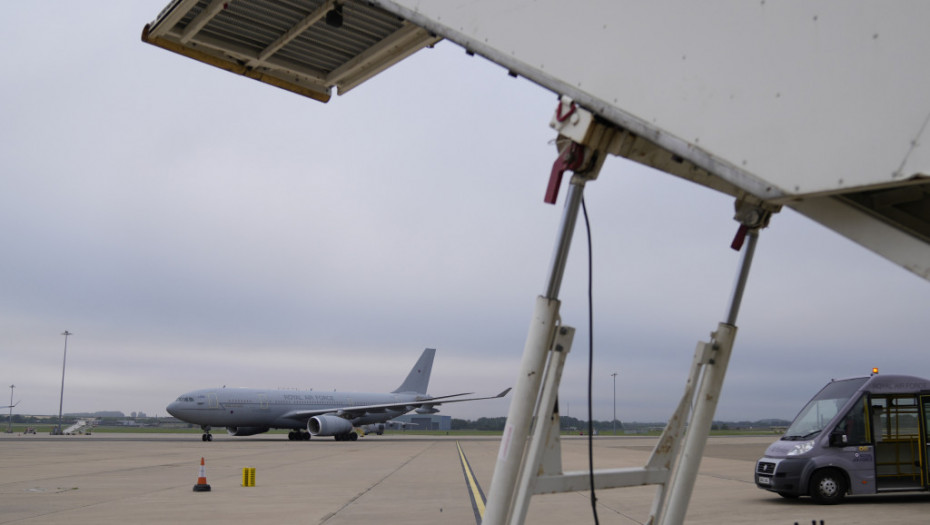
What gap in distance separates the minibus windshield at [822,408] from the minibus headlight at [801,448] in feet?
0.71

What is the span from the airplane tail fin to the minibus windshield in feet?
143

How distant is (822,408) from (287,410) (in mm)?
33334

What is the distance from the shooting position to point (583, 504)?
1144 cm

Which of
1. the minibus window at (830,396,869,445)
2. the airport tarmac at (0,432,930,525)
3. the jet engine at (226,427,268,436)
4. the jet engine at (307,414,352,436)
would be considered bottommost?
the jet engine at (226,427,268,436)

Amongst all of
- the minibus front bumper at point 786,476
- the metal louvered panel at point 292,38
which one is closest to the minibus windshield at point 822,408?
the minibus front bumper at point 786,476

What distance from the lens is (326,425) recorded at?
40.7 metres

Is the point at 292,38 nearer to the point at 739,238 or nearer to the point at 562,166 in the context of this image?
the point at 562,166

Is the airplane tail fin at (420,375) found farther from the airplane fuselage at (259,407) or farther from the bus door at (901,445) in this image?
the bus door at (901,445)

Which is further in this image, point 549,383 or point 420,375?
point 420,375

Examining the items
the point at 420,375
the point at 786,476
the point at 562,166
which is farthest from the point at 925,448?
the point at 420,375

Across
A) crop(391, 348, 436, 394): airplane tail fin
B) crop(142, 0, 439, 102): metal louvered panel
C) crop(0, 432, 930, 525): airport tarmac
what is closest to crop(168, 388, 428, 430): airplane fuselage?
crop(391, 348, 436, 394): airplane tail fin

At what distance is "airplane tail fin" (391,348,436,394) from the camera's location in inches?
2148

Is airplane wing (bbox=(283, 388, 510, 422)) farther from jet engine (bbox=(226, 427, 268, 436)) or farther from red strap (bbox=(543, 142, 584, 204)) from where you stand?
red strap (bbox=(543, 142, 584, 204))

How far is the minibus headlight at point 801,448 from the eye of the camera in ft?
36.8
